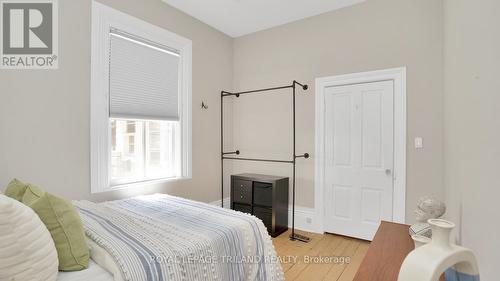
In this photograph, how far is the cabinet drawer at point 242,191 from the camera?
3480 mm

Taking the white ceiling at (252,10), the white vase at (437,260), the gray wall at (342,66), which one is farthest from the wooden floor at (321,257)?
the white ceiling at (252,10)

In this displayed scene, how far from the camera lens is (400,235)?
149 centimetres

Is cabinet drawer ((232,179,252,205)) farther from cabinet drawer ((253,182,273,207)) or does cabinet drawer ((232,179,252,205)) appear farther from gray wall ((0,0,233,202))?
gray wall ((0,0,233,202))

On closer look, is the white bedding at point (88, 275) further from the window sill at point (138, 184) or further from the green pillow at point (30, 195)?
the window sill at point (138, 184)

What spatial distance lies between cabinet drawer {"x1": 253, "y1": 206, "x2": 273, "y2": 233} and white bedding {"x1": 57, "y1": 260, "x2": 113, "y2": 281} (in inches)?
90.1

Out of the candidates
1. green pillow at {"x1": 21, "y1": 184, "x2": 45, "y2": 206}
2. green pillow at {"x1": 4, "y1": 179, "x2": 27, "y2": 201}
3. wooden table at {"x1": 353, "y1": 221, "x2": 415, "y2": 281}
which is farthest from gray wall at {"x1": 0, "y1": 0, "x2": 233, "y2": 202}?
wooden table at {"x1": 353, "y1": 221, "x2": 415, "y2": 281}

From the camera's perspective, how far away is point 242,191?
355 centimetres

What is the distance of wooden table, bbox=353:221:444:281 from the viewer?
1044 millimetres

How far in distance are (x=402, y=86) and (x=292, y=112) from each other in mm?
1368

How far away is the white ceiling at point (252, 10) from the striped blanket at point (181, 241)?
98.0 inches

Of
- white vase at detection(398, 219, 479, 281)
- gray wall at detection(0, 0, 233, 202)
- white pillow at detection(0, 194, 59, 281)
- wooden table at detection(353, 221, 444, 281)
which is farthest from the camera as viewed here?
gray wall at detection(0, 0, 233, 202)

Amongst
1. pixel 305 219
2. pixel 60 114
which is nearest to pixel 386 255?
pixel 305 219

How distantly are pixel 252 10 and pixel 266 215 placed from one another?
9.02 feet

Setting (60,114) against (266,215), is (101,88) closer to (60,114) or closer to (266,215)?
(60,114)
